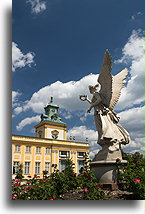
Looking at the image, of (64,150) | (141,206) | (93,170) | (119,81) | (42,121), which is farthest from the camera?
(42,121)

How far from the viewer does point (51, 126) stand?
24.4 meters

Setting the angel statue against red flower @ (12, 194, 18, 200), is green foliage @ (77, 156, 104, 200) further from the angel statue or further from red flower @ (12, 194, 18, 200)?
red flower @ (12, 194, 18, 200)

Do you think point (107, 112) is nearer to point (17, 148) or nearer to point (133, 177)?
point (133, 177)

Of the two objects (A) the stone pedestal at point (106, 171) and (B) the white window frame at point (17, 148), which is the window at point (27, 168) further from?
(A) the stone pedestal at point (106, 171)

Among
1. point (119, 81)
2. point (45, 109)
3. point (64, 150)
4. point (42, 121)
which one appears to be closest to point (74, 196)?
point (119, 81)

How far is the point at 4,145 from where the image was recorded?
300 centimetres

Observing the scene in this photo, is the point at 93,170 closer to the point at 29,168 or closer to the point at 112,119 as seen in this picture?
the point at 112,119

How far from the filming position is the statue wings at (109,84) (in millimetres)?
4008

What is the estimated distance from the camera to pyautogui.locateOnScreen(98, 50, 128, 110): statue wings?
158 inches

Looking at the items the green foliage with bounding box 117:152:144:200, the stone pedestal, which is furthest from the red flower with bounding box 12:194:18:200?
the green foliage with bounding box 117:152:144:200

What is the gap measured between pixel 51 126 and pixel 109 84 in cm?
2079

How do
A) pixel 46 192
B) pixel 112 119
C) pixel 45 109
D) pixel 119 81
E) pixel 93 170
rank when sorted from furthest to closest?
pixel 45 109, pixel 119 81, pixel 112 119, pixel 93 170, pixel 46 192

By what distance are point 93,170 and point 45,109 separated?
24.3 meters

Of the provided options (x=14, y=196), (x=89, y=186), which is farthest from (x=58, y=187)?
(x=14, y=196)
